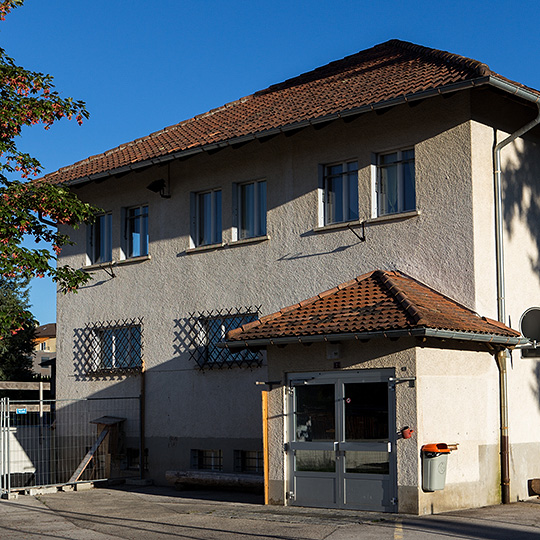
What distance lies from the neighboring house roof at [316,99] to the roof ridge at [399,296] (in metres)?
2.76

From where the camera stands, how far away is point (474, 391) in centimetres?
1423

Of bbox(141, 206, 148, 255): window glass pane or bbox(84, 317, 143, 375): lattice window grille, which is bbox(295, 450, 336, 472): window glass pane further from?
bbox(141, 206, 148, 255): window glass pane

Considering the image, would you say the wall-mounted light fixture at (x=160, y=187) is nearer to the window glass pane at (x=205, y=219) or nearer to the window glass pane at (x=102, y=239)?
the window glass pane at (x=205, y=219)

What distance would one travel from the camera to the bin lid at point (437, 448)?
12969 mm

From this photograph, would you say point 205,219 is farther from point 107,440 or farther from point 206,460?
point 107,440

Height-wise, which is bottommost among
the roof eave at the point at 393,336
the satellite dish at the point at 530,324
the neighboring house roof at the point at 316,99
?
the roof eave at the point at 393,336

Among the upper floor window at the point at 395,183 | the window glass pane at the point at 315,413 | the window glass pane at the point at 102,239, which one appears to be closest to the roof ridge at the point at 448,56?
the upper floor window at the point at 395,183

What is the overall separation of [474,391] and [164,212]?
8360mm

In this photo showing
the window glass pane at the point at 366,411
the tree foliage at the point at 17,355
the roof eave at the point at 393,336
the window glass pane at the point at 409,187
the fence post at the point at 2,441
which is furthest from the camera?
the tree foliage at the point at 17,355

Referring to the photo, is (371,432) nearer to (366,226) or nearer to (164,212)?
(366,226)

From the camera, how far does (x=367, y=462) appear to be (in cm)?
1372

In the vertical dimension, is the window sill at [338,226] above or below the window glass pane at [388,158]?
below

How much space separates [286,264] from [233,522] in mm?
5800

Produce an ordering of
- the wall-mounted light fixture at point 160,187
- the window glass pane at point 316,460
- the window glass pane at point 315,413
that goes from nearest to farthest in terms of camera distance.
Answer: the window glass pane at point 316,460 → the window glass pane at point 315,413 → the wall-mounted light fixture at point 160,187
